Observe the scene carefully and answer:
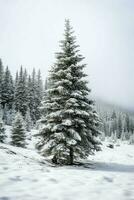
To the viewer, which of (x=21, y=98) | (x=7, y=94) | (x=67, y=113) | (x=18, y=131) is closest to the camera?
(x=67, y=113)

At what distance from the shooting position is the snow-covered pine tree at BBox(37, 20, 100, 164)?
→ 19.0 metres

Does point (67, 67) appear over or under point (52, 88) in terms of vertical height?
over

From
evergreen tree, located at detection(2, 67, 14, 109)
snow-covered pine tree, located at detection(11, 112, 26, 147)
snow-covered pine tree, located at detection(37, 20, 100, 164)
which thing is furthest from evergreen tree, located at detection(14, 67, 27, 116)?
snow-covered pine tree, located at detection(37, 20, 100, 164)

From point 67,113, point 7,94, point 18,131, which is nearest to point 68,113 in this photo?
point 67,113

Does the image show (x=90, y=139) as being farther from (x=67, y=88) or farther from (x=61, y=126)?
(x=67, y=88)

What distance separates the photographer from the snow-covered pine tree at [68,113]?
18984 millimetres

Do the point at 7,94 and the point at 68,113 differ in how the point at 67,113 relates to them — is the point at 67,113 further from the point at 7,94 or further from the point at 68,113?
the point at 7,94

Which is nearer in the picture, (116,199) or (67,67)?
(116,199)

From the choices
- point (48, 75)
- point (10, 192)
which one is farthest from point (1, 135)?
point (10, 192)

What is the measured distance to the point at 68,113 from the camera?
19.6 m

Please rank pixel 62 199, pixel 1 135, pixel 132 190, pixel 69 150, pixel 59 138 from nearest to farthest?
pixel 62 199 < pixel 132 190 < pixel 59 138 < pixel 69 150 < pixel 1 135

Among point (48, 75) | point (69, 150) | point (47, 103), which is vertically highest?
point (48, 75)

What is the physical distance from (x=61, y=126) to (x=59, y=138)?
37.9 inches

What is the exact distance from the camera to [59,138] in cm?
1864
